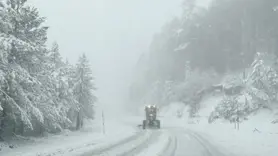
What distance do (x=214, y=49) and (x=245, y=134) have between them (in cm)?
6131

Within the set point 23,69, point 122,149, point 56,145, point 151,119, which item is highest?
point 23,69

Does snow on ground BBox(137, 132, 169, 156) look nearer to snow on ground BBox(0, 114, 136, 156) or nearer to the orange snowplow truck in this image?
snow on ground BBox(0, 114, 136, 156)

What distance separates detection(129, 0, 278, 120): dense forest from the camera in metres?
71.2

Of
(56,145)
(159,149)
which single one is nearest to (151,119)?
(56,145)

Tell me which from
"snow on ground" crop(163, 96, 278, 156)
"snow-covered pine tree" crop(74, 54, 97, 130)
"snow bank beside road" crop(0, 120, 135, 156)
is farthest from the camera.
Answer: "snow-covered pine tree" crop(74, 54, 97, 130)

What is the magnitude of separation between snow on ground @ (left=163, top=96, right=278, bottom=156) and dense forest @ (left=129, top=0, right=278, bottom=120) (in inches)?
362

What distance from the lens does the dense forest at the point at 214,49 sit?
71.2m

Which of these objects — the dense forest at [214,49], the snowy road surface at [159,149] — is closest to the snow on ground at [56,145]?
the snowy road surface at [159,149]

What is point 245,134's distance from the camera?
80.3 feet

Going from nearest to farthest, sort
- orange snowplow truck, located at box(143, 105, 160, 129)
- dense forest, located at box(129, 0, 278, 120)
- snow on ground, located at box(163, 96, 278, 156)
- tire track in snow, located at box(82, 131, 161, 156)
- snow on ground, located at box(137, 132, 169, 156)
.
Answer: snow on ground, located at box(137, 132, 169, 156)
tire track in snow, located at box(82, 131, 161, 156)
snow on ground, located at box(163, 96, 278, 156)
orange snowplow truck, located at box(143, 105, 160, 129)
dense forest, located at box(129, 0, 278, 120)

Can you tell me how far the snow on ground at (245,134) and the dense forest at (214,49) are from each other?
362 inches

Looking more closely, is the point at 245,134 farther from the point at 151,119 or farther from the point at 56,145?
the point at 151,119

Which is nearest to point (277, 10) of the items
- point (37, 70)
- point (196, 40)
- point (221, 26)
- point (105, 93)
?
point (221, 26)

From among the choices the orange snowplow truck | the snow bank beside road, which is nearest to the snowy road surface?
the snow bank beside road
